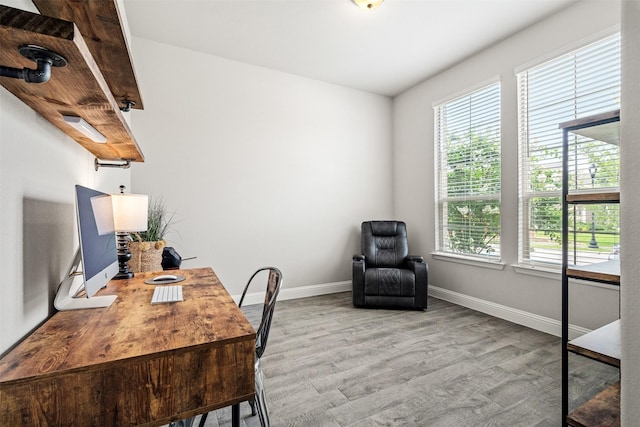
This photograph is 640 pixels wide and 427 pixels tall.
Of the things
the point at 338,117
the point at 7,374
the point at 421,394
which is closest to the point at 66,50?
the point at 7,374

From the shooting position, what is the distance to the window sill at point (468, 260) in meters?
3.34

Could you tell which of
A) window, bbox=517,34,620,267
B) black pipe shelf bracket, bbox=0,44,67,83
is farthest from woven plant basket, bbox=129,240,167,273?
window, bbox=517,34,620,267

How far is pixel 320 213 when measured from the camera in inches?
170

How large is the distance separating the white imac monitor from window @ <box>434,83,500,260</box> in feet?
11.6

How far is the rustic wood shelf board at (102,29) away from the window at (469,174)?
Answer: 135 inches

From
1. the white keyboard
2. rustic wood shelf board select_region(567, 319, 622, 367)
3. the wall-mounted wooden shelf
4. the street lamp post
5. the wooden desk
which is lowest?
rustic wood shelf board select_region(567, 319, 622, 367)

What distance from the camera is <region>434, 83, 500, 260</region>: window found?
3.44 m

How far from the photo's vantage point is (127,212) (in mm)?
1816

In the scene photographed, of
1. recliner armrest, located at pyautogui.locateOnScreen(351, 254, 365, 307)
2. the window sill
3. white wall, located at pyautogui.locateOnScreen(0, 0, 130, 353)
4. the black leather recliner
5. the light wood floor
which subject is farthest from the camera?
recliner armrest, located at pyautogui.locateOnScreen(351, 254, 365, 307)

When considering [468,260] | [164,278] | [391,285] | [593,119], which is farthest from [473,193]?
[164,278]

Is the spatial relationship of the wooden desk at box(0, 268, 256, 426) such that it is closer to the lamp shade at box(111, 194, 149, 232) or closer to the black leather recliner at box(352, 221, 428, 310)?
the lamp shade at box(111, 194, 149, 232)

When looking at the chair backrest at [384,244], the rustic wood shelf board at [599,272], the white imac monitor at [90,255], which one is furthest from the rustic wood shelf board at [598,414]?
the chair backrest at [384,244]

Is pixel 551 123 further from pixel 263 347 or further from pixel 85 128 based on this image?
pixel 85 128

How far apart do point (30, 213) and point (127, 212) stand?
72 cm
